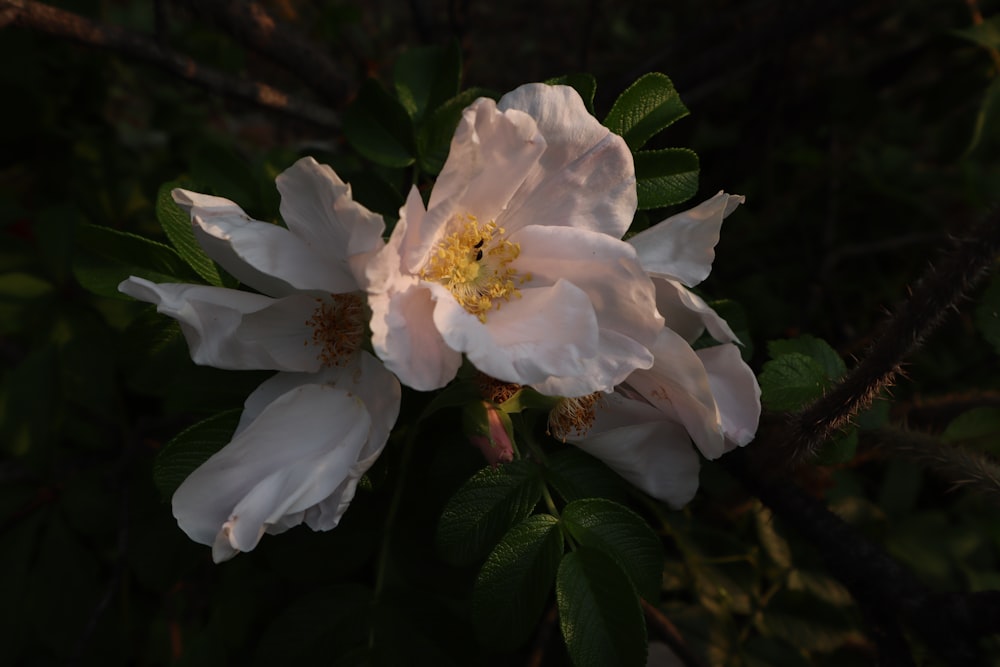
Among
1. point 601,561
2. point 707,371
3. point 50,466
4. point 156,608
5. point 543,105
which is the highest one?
point 543,105

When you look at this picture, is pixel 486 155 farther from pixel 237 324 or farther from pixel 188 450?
pixel 188 450

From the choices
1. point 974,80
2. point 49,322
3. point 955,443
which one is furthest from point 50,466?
point 974,80

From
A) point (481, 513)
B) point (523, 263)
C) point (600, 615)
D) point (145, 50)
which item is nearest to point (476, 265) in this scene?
point (523, 263)

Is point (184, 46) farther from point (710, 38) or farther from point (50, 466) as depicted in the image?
point (710, 38)

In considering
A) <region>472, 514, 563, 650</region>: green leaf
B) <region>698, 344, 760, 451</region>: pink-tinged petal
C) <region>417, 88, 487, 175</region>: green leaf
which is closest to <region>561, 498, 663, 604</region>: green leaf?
<region>472, 514, 563, 650</region>: green leaf

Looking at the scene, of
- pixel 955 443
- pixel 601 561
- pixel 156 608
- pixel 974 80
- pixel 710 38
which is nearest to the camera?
pixel 601 561

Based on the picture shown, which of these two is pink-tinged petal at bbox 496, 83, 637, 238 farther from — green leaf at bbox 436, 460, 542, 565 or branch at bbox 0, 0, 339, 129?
branch at bbox 0, 0, 339, 129

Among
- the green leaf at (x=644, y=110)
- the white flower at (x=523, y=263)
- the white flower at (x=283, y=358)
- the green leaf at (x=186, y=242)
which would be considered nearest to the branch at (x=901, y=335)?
the white flower at (x=523, y=263)

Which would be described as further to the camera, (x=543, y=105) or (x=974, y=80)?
(x=974, y=80)
